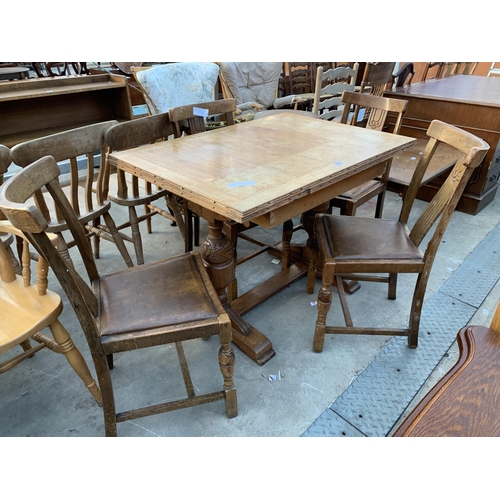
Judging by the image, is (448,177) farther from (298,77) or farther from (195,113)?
(298,77)

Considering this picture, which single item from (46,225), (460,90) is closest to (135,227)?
(46,225)

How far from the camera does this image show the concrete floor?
145 centimetres

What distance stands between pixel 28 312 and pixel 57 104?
3.13m

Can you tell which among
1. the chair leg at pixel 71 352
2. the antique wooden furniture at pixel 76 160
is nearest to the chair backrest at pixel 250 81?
the antique wooden furniture at pixel 76 160

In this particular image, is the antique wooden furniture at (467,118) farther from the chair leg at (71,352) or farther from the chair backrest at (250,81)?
the chair leg at (71,352)

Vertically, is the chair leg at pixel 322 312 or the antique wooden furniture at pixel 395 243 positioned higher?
the antique wooden furniture at pixel 395 243

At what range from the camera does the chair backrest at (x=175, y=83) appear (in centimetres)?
295

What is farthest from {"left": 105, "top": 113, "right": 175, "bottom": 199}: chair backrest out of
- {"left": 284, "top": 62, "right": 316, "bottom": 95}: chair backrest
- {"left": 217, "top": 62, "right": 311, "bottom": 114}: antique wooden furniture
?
{"left": 284, "top": 62, "right": 316, "bottom": 95}: chair backrest

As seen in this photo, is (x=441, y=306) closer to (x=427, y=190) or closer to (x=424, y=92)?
(x=427, y=190)

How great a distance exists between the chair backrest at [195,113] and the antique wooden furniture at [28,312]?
3.54ft

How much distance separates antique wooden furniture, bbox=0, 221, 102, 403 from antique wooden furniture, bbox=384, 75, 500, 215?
3004 millimetres

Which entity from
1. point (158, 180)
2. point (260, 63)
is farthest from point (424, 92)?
point (158, 180)

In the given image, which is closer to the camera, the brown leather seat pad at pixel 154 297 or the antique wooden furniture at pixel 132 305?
the antique wooden furniture at pixel 132 305

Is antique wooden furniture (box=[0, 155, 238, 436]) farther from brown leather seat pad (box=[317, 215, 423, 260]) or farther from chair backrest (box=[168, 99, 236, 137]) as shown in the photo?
chair backrest (box=[168, 99, 236, 137])
